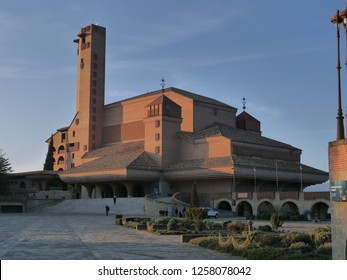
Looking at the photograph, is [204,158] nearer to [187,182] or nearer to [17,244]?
[187,182]

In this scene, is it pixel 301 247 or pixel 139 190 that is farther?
pixel 139 190

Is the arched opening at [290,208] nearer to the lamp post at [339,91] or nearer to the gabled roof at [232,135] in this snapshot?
the gabled roof at [232,135]

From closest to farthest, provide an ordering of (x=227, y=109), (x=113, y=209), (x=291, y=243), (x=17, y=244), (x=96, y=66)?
(x=291, y=243) < (x=17, y=244) < (x=113, y=209) < (x=227, y=109) < (x=96, y=66)

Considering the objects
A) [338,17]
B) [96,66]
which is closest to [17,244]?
[338,17]

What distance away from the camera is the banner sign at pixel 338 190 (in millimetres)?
11820

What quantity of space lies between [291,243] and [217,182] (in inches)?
2129

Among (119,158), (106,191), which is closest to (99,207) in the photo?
(119,158)

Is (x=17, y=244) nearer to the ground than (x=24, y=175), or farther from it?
nearer to the ground

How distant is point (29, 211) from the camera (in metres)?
74.3

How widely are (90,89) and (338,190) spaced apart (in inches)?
3433

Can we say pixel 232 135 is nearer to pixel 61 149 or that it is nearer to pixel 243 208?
pixel 243 208

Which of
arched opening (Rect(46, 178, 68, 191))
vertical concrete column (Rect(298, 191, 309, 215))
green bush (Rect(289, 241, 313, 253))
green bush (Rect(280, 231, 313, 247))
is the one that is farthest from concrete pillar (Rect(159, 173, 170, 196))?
green bush (Rect(289, 241, 313, 253))

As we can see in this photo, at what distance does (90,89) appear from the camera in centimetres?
9612

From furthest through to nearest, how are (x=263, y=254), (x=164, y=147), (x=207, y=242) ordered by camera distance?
(x=164, y=147) → (x=207, y=242) → (x=263, y=254)
